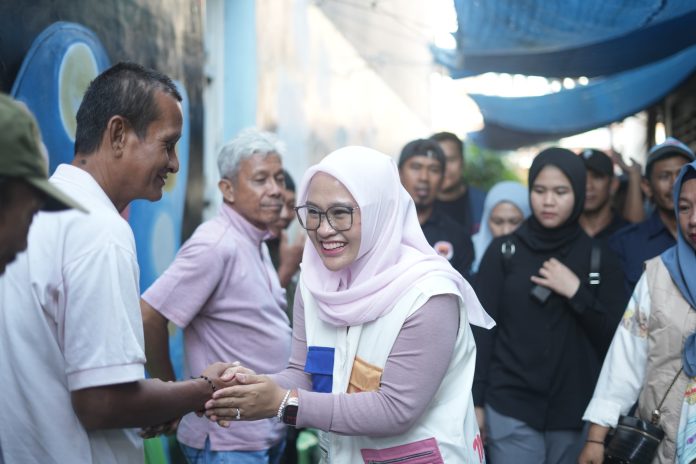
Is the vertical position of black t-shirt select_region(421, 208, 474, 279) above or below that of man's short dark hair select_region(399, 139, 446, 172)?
below

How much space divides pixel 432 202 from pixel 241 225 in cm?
175

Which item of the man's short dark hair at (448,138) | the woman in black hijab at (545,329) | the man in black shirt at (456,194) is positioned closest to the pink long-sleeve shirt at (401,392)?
the woman in black hijab at (545,329)

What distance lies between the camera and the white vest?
2162mm

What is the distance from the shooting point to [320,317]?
2.34 meters

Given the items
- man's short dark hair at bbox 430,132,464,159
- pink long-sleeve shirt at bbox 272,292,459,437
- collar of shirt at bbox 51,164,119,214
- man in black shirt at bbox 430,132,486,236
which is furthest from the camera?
man's short dark hair at bbox 430,132,464,159

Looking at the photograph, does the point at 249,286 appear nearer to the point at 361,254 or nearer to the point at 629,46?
the point at 361,254

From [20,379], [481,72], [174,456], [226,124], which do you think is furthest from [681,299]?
[481,72]

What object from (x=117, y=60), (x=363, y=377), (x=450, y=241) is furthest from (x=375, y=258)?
(x=450, y=241)

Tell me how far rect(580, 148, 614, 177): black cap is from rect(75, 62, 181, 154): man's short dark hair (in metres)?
3.27

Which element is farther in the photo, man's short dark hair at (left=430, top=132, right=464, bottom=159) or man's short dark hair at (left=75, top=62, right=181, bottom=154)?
man's short dark hair at (left=430, top=132, right=464, bottom=159)

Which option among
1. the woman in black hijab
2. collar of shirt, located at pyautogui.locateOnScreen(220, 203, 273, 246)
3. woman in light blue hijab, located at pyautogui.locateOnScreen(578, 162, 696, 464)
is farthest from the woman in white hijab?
the woman in black hijab

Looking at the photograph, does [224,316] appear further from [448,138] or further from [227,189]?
[448,138]

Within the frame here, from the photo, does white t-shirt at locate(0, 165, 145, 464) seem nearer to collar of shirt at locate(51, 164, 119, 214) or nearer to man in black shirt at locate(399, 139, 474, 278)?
collar of shirt at locate(51, 164, 119, 214)

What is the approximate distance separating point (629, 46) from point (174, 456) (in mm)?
4063
